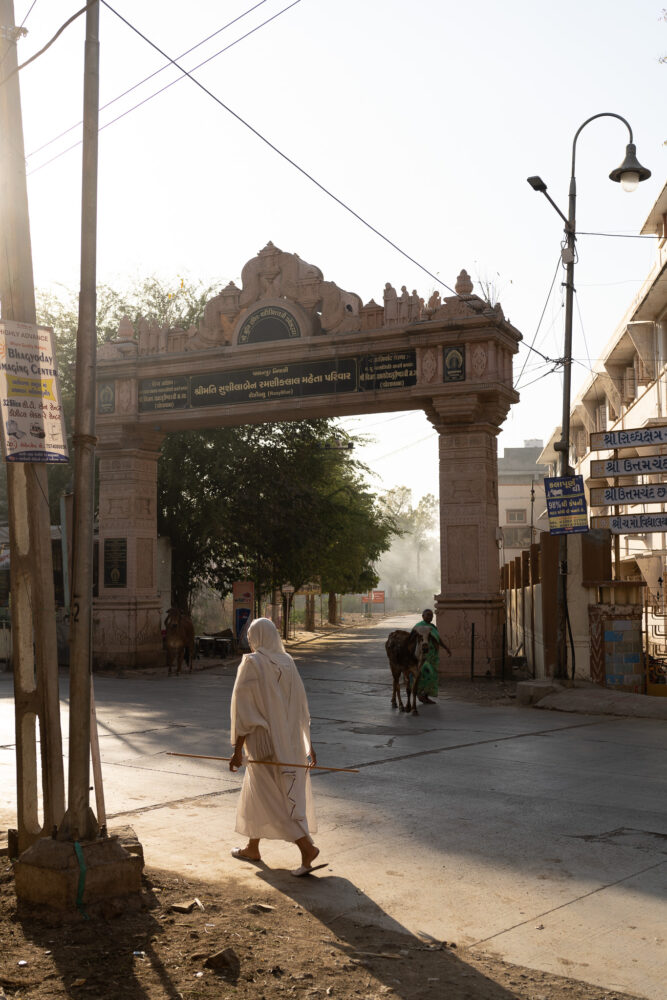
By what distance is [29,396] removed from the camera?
6152 millimetres

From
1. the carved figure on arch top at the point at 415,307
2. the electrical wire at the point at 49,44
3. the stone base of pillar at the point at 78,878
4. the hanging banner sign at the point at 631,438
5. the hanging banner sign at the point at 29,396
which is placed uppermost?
the carved figure on arch top at the point at 415,307

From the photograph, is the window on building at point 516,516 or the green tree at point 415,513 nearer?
the window on building at point 516,516

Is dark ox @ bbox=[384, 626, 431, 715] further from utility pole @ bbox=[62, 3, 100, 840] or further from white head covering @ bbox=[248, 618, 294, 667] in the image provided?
utility pole @ bbox=[62, 3, 100, 840]

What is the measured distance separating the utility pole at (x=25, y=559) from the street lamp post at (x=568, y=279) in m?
12.2

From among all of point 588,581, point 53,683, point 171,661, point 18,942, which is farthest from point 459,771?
point 171,661

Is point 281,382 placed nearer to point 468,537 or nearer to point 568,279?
point 468,537

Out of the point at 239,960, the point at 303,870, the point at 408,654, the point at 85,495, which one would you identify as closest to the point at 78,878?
the point at 239,960

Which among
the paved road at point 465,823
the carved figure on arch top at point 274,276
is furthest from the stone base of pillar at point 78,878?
the carved figure on arch top at point 274,276

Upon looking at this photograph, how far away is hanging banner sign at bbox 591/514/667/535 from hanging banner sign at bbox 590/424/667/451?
3.73 ft

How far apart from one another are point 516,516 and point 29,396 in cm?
7223

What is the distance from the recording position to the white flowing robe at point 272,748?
6.66m

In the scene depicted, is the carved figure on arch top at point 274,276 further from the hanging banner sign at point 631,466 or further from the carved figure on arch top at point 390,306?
the hanging banner sign at point 631,466

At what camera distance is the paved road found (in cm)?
545

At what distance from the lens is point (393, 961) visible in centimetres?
497
